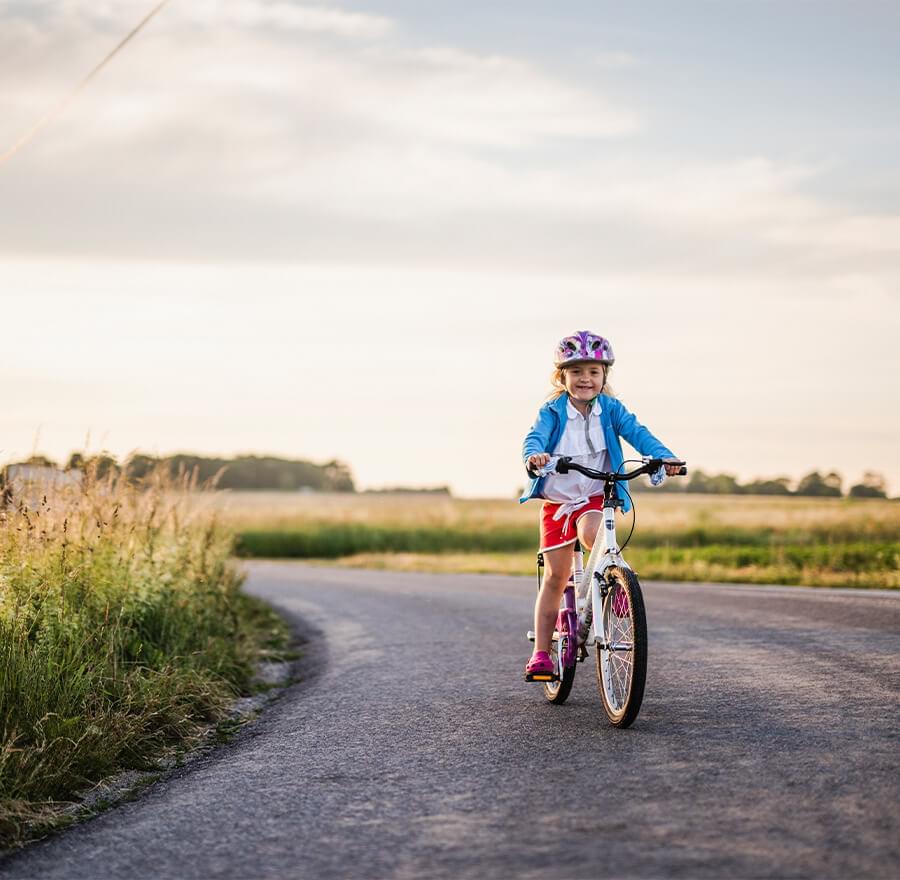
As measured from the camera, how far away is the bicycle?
6.39 metres

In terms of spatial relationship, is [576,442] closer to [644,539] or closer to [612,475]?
[612,475]

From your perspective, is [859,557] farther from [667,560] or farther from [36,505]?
[36,505]

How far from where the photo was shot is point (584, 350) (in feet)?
23.5

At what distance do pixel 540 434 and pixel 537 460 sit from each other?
45 centimetres

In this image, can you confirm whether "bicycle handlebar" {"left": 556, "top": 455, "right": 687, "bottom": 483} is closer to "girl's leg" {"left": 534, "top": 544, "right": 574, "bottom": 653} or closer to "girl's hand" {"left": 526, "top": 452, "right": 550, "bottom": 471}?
"girl's hand" {"left": 526, "top": 452, "right": 550, "bottom": 471}

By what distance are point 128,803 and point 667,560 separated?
19.8 metres

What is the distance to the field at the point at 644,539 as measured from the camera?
21484 millimetres

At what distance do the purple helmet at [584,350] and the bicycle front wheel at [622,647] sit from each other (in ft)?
4.18

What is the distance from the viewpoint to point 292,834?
489 cm

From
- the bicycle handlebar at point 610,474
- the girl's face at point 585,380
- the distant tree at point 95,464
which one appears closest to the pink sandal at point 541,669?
the bicycle handlebar at point 610,474

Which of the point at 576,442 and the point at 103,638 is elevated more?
the point at 576,442

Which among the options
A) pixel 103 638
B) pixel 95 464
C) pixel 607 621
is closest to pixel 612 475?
pixel 607 621

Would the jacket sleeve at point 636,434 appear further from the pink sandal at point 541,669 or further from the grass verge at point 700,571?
the grass verge at point 700,571

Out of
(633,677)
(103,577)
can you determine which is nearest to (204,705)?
(103,577)
